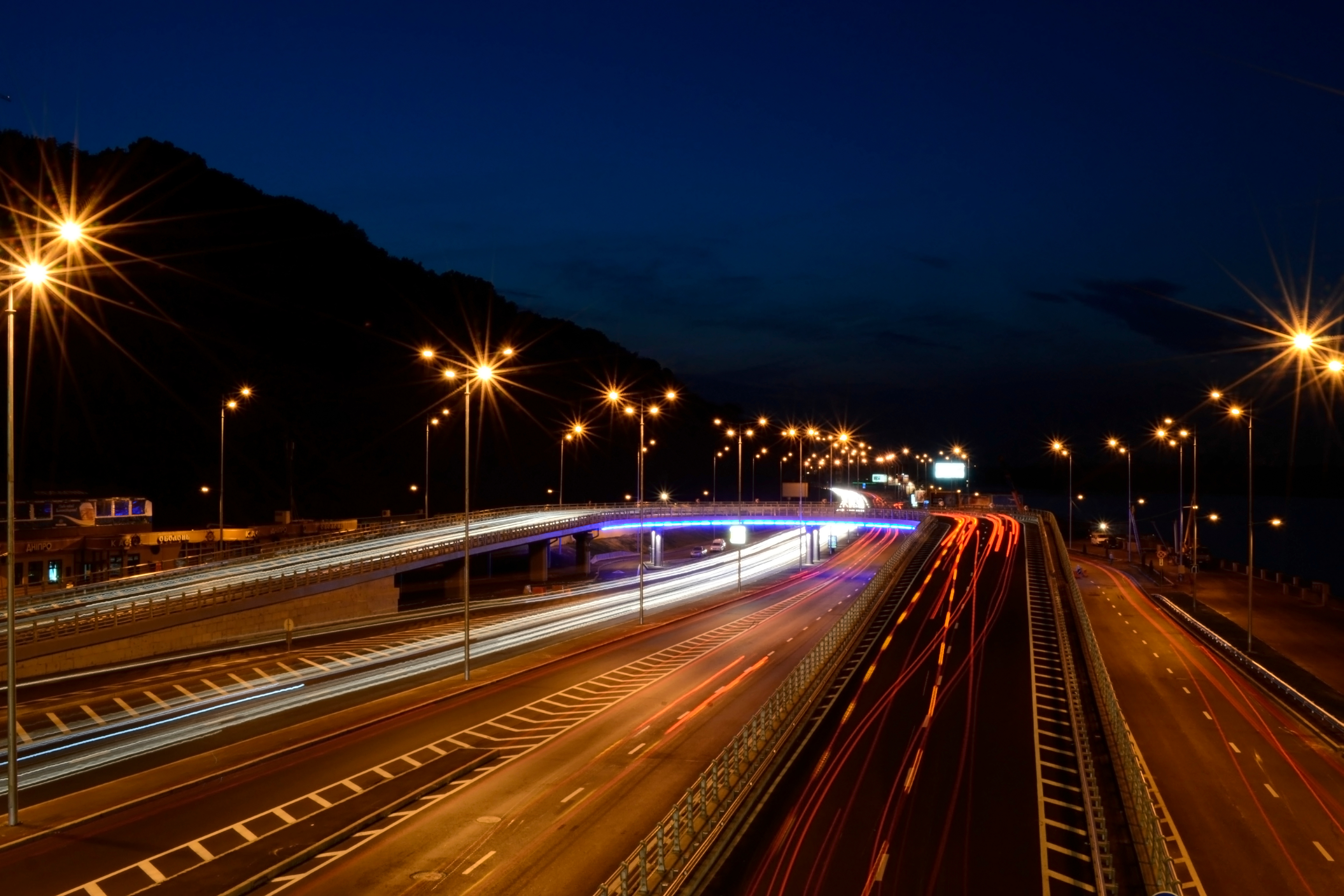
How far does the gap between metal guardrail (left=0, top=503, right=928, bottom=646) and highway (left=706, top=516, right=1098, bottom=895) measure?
22188 millimetres

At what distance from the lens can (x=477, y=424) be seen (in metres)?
142

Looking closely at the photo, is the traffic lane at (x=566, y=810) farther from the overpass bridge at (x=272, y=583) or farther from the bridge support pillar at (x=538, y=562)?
the bridge support pillar at (x=538, y=562)

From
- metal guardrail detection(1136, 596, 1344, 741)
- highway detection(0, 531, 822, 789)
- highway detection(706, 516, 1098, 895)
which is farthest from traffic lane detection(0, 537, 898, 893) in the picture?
metal guardrail detection(1136, 596, 1344, 741)

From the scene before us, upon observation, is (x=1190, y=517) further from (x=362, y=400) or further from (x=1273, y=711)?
(x=362, y=400)

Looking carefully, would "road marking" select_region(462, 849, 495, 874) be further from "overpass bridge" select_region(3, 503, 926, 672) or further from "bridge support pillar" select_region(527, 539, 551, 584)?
"bridge support pillar" select_region(527, 539, 551, 584)

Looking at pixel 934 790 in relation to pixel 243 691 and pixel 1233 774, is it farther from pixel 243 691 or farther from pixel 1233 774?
pixel 243 691

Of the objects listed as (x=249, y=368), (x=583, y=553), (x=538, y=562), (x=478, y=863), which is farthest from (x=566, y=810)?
(x=249, y=368)

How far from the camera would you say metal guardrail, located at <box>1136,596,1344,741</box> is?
29.5 metres

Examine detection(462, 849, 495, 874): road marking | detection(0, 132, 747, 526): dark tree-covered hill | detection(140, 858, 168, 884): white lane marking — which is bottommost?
detection(140, 858, 168, 884): white lane marking

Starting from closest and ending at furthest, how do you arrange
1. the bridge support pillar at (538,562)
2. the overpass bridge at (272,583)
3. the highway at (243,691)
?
1. the highway at (243,691)
2. the overpass bridge at (272,583)
3. the bridge support pillar at (538,562)

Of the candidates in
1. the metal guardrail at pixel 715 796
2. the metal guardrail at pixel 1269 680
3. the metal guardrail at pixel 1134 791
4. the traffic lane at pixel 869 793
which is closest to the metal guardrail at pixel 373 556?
the metal guardrail at pixel 715 796

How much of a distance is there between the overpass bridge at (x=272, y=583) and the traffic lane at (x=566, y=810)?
11499mm

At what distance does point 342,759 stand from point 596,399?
168 m

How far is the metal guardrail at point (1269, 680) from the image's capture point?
1161 inches
